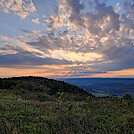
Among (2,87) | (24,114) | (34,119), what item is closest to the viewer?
(34,119)

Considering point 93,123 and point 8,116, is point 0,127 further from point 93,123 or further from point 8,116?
point 93,123

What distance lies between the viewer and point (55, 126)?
1422 centimetres

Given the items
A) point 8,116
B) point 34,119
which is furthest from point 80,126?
point 8,116

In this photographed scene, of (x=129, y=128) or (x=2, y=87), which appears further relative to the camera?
(x=2, y=87)

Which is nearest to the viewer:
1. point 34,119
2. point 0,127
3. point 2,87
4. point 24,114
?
point 0,127

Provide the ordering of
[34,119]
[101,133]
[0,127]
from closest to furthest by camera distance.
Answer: [101,133] → [0,127] → [34,119]

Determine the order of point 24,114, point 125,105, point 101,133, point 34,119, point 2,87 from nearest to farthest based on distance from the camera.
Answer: point 101,133 < point 34,119 < point 24,114 < point 125,105 < point 2,87

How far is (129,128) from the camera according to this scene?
13508 mm

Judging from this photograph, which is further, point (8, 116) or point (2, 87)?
point (2, 87)

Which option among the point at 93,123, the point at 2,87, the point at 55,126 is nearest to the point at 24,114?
the point at 55,126

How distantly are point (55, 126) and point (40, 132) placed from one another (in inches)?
54.4

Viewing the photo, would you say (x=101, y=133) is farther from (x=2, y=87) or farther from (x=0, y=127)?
(x=2, y=87)

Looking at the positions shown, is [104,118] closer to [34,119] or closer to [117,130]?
[117,130]

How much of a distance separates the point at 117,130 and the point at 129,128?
874mm
